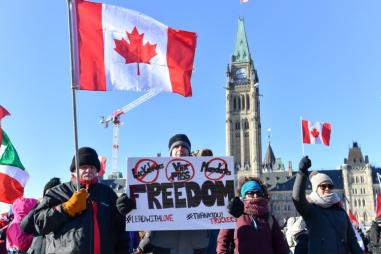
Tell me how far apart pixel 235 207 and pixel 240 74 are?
104 meters

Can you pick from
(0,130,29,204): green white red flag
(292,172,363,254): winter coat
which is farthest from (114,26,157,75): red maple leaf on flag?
(0,130,29,204): green white red flag

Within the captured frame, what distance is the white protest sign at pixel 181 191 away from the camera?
503cm

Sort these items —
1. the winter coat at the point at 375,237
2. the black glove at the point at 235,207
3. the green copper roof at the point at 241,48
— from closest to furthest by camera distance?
the black glove at the point at 235,207 < the winter coat at the point at 375,237 < the green copper roof at the point at 241,48

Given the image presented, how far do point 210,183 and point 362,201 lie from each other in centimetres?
9493

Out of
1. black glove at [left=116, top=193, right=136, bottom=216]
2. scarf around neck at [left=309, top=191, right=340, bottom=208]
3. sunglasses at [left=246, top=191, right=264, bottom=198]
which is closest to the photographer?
black glove at [left=116, top=193, right=136, bottom=216]

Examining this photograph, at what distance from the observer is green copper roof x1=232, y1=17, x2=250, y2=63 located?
357 feet

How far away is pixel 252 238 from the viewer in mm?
4691

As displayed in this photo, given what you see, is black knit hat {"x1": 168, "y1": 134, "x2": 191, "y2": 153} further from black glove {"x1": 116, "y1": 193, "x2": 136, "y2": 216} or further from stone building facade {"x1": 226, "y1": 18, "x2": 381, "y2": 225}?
stone building facade {"x1": 226, "y1": 18, "x2": 381, "y2": 225}

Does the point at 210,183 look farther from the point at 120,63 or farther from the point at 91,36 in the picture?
the point at 91,36

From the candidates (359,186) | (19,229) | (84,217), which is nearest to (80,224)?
(84,217)

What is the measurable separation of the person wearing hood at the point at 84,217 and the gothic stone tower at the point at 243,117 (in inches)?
3640

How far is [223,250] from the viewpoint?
15.7ft

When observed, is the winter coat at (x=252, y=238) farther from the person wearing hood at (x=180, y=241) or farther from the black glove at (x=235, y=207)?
the person wearing hood at (x=180, y=241)

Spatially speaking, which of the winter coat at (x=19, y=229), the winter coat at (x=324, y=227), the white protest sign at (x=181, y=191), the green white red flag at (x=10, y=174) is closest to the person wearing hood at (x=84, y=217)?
the white protest sign at (x=181, y=191)
